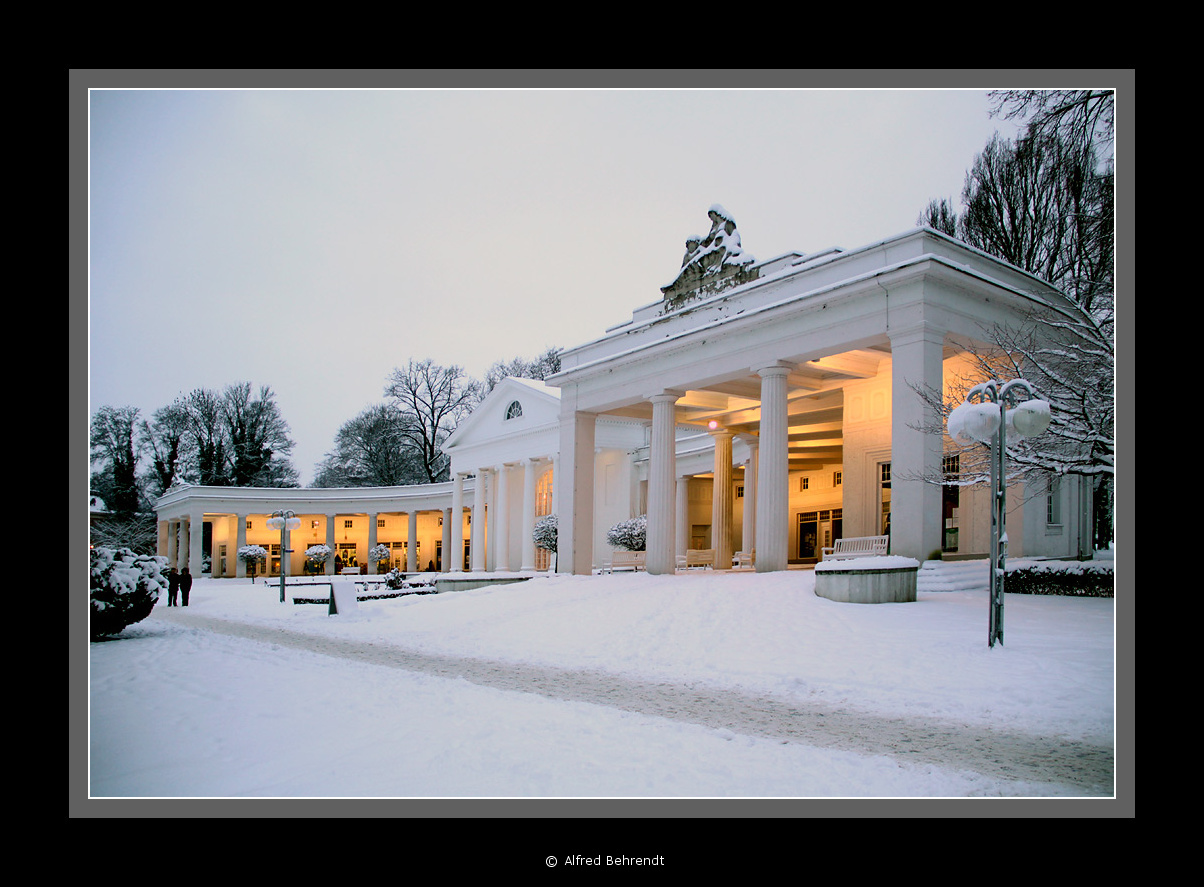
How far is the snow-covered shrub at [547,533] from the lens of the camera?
3050 cm

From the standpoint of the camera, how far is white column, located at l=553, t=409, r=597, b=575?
22.1 metres

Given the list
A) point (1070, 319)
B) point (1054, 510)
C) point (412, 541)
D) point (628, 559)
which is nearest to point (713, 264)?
point (1070, 319)

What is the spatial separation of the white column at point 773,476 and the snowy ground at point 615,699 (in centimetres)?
267

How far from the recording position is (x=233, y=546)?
46344 millimetres

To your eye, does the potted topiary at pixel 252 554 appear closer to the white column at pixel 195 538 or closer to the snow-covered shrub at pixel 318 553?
the white column at pixel 195 538

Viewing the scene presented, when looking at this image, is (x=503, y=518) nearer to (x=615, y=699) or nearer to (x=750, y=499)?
(x=750, y=499)

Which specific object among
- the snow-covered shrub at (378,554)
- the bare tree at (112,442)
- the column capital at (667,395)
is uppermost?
the column capital at (667,395)

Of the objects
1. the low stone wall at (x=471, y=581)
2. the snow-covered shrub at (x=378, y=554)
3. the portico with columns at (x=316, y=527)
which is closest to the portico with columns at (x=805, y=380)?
the low stone wall at (x=471, y=581)

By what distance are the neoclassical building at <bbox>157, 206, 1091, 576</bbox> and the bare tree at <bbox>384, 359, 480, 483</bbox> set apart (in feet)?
62.4

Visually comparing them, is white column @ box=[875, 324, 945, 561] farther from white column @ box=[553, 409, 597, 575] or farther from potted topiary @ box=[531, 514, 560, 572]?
potted topiary @ box=[531, 514, 560, 572]

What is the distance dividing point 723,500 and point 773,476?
7.60m

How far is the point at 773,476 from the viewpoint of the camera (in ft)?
55.3
